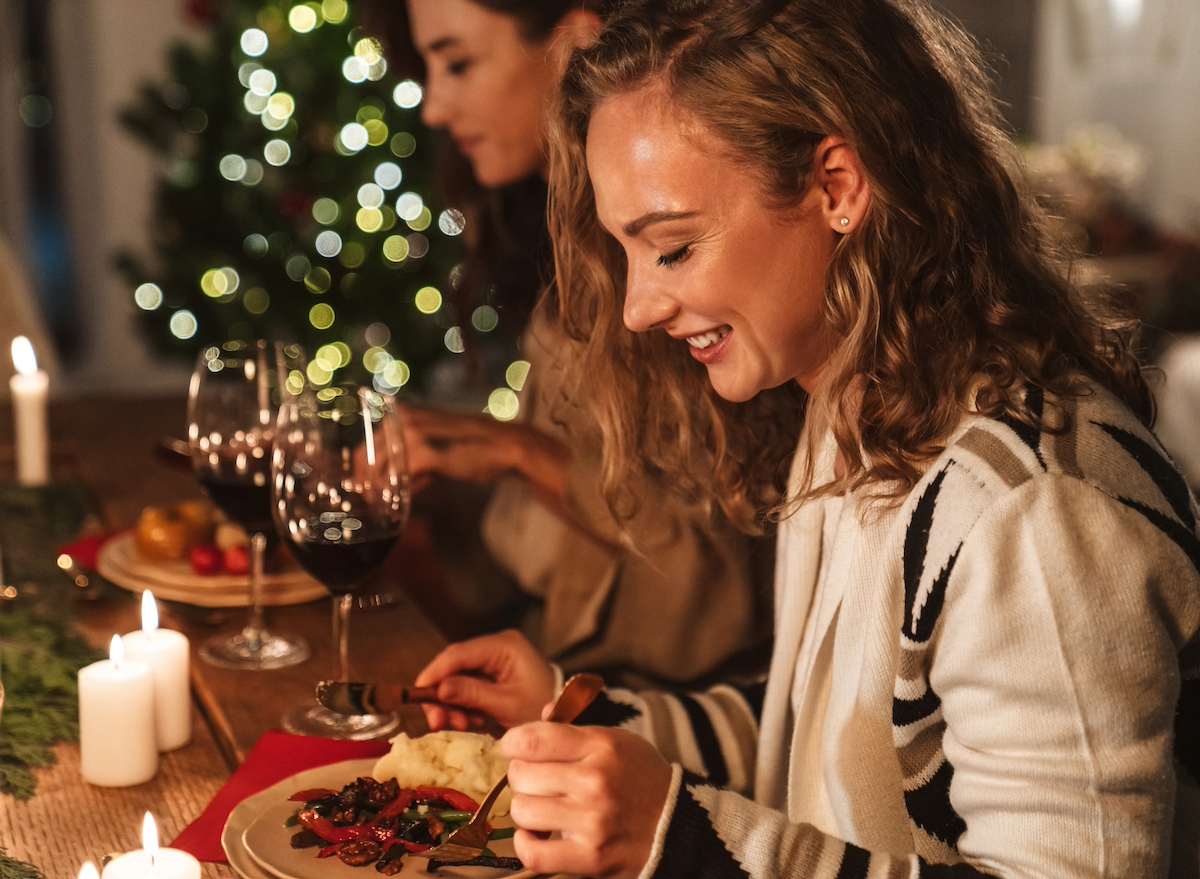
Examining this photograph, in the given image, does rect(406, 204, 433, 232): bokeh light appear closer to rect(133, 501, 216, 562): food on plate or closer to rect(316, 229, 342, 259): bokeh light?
rect(316, 229, 342, 259): bokeh light

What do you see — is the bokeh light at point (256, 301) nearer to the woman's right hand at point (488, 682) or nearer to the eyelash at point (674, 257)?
the woman's right hand at point (488, 682)

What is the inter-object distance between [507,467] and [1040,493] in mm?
981

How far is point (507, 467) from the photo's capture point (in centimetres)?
167

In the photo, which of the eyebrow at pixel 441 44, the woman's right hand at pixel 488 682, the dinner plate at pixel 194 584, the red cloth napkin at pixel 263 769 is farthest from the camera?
the eyebrow at pixel 441 44

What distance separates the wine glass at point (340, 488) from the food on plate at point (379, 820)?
20 centimetres

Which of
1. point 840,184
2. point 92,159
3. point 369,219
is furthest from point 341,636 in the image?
point 92,159

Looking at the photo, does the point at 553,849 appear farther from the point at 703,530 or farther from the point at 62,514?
the point at 62,514

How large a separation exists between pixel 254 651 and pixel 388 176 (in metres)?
2.50

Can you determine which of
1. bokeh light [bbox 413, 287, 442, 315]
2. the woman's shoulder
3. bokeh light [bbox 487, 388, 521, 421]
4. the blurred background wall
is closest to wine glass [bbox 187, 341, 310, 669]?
the woman's shoulder

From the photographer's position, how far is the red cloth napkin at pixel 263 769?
0.85 meters

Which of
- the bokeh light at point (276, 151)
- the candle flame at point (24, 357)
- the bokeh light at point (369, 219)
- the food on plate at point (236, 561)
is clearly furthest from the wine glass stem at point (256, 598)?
the bokeh light at point (276, 151)

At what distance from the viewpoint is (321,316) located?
357 cm

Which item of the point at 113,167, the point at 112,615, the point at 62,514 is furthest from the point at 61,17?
the point at 112,615

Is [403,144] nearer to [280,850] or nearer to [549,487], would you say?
[549,487]
